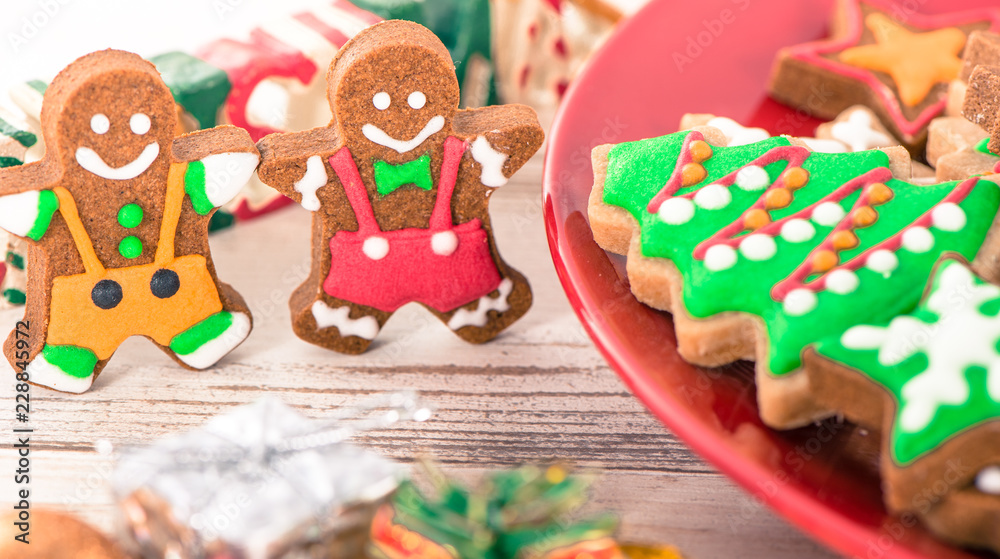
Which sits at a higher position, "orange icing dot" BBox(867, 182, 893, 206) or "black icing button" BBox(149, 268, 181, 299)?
"orange icing dot" BBox(867, 182, 893, 206)

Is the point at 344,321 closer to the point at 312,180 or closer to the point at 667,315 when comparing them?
the point at 312,180

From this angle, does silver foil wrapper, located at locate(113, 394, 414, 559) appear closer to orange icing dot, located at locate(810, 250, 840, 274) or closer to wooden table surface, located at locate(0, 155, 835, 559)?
wooden table surface, located at locate(0, 155, 835, 559)

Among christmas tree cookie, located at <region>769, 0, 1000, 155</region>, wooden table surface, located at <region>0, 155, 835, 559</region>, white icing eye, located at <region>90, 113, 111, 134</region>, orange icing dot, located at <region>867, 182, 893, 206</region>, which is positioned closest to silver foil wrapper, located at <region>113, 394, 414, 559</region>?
wooden table surface, located at <region>0, 155, 835, 559</region>

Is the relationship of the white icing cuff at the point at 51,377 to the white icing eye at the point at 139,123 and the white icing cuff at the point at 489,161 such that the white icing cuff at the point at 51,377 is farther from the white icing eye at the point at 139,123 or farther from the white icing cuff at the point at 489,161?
the white icing cuff at the point at 489,161

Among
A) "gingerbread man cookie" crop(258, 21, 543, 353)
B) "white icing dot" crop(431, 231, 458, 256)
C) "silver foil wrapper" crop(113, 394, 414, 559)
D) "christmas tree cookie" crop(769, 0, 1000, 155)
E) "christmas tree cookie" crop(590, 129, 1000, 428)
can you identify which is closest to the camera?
"silver foil wrapper" crop(113, 394, 414, 559)

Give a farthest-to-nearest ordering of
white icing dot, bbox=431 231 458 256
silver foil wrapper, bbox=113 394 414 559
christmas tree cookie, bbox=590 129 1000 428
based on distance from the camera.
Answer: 1. white icing dot, bbox=431 231 458 256
2. christmas tree cookie, bbox=590 129 1000 428
3. silver foil wrapper, bbox=113 394 414 559

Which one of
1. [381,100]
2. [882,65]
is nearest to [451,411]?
[381,100]

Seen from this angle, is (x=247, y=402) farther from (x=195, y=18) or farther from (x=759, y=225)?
(x=195, y=18)
